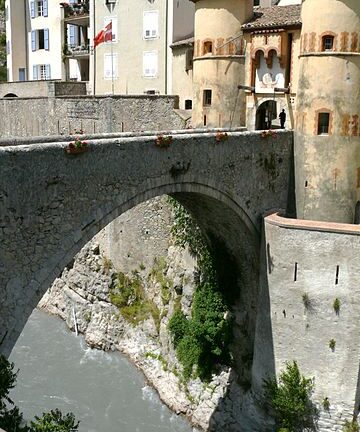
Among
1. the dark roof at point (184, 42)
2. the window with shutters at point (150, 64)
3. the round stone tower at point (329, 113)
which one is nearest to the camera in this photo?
the round stone tower at point (329, 113)

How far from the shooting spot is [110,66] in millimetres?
34750

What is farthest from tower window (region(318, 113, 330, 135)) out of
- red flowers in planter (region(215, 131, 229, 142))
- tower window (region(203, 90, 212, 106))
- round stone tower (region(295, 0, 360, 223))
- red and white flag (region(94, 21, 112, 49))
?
red and white flag (region(94, 21, 112, 49))

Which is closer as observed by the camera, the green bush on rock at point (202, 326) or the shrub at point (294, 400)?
the shrub at point (294, 400)

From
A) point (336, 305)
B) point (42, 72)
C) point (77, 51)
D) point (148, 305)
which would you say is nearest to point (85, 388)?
point (148, 305)

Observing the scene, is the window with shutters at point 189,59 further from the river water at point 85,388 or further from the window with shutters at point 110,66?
the river water at point 85,388

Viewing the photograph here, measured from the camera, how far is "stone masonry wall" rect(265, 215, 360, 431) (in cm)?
1855

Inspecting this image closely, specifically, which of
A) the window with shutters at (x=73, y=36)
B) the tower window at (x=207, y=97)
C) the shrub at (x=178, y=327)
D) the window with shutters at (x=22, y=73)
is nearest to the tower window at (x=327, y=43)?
the tower window at (x=207, y=97)

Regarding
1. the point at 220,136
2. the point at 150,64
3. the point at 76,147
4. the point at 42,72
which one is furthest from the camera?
the point at 42,72

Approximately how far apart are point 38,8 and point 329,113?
29650mm

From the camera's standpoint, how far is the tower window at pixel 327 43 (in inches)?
792

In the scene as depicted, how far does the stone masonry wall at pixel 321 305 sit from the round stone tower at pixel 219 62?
6569mm

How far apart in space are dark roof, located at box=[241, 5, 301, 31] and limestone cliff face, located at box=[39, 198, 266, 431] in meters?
8.56

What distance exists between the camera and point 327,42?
2019 cm

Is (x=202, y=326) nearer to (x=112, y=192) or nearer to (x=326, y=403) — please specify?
(x=326, y=403)
